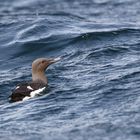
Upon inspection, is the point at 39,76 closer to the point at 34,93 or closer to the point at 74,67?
the point at 74,67

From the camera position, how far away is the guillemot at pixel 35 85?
59.2ft

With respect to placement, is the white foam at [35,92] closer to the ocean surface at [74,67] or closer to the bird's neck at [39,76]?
the ocean surface at [74,67]

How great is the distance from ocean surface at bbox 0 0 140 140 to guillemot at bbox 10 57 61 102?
28cm

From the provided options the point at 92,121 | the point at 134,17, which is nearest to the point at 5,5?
the point at 134,17

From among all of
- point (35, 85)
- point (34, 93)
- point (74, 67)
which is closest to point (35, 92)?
point (34, 93)

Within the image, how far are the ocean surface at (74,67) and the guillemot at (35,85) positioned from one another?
0.28 metres

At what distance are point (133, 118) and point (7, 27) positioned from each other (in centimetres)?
1327

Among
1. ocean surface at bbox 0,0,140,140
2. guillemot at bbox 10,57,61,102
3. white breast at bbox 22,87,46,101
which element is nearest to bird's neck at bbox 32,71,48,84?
guillemot at bbox 10,57,61,102

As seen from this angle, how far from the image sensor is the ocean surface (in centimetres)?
1531

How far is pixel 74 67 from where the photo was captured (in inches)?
837

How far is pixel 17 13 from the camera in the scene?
3111 centimetres

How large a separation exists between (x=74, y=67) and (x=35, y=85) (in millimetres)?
2545

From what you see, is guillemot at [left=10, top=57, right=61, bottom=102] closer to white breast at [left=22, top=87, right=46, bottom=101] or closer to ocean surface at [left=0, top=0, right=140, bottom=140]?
white breast at [left=22, top=87, right=46, bottom=101]

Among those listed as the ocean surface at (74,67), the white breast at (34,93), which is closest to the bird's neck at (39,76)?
the ocean surface at (74,67)
